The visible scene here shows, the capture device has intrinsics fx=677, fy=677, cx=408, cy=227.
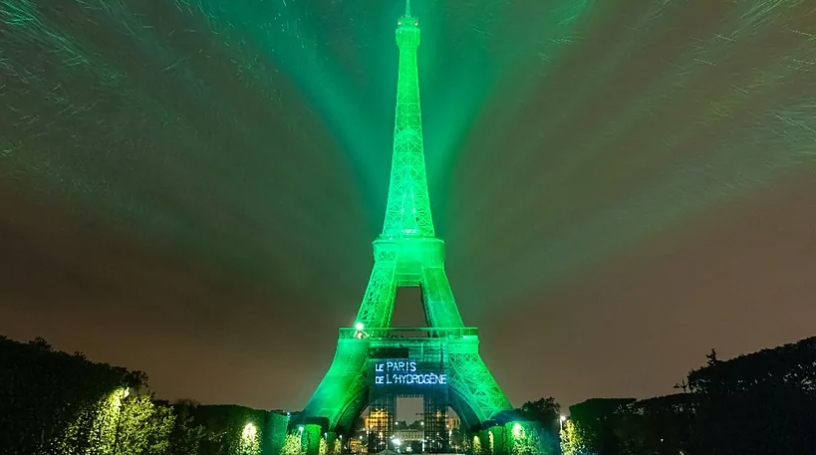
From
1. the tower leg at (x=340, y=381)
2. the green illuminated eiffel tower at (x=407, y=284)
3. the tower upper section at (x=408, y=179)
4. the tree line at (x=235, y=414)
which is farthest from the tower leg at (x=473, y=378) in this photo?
the tree line at (x=235, y=414)

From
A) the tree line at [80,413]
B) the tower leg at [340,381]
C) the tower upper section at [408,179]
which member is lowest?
the tree line at [80,413]

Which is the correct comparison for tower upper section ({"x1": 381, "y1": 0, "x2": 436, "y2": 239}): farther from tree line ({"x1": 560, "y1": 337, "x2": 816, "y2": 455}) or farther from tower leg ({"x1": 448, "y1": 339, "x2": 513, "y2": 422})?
tree line ({"x1": 560, "y1": 337, "x2": 816, "y2": 455})

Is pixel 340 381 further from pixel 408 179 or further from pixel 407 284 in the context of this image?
pixel 408 179

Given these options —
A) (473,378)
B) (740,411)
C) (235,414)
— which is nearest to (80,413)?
(235,414)

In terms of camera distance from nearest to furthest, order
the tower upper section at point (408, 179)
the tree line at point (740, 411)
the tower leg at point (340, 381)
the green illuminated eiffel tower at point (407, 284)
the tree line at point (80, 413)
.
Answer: the tree line at point (80, 413)
the tree line at point (740, 411)
the tower leg at point (340, 381)
the green illuminated eiffel tower at point (407, 284)
the tower upper section at point (408, 179)

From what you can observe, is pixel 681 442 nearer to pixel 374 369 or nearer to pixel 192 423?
pixel 192 423

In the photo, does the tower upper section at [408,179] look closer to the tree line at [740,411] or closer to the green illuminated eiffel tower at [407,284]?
the green illuminated eiffel tower at [407,284]

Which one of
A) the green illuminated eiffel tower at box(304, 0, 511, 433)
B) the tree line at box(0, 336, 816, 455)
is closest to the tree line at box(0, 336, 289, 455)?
the tree line at box(0, 336, 816, 455)

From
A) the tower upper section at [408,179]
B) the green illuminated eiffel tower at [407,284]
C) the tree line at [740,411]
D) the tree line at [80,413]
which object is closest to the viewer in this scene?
the tree line at [80,413]
